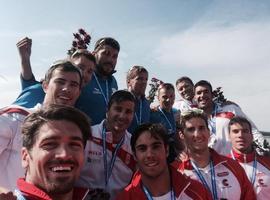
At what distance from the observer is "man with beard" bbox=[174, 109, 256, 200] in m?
3.88

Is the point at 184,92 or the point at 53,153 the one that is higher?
the point at 184,92

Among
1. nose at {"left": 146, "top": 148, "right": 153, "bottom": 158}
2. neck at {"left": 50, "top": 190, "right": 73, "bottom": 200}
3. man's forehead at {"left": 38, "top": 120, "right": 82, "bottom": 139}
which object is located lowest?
neck at {"left": 50, "top": 190, "right": 73, "bottom": 200}

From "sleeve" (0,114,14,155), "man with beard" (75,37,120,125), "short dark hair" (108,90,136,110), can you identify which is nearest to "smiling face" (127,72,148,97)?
"man with beard" (75,37,120,125)

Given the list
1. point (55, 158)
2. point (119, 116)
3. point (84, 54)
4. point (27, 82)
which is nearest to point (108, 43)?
point (84, 54)

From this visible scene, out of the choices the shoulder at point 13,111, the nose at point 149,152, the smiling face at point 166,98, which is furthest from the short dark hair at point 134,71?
the shoulder at point 13,111

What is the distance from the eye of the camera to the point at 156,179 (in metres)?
3.50

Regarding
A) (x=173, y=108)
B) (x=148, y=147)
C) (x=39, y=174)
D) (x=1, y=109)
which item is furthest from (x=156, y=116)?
(x=39, y=174)

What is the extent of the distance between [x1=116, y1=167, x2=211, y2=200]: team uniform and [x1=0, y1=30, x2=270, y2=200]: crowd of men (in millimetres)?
11

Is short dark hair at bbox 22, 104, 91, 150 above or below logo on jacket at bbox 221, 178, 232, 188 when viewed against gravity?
above

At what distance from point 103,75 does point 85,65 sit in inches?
26.4

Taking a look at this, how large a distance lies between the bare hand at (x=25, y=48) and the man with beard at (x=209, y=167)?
7.83ft

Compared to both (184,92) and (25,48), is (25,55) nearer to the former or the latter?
(25,48)

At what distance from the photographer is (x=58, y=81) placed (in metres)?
3.65

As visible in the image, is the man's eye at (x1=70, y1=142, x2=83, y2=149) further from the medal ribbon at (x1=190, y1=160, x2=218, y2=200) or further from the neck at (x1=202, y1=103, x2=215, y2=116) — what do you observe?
the neck at (x1=202, y1=103, x2=215, y2=116)
